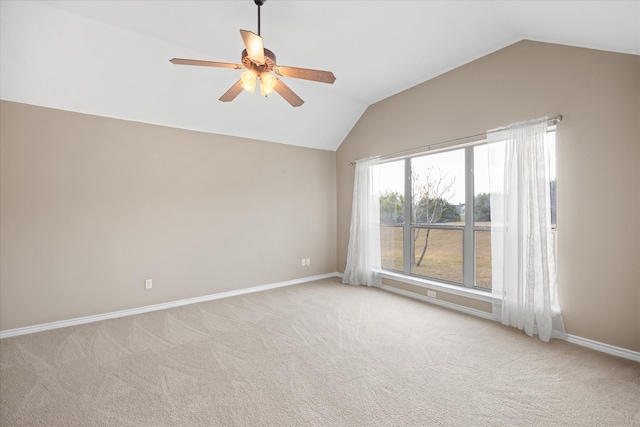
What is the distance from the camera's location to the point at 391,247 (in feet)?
15.1

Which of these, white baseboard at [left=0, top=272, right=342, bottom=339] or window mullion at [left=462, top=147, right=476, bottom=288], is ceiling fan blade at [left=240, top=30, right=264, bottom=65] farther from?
white baseboard at [left=0, top=272, right=342, bottom=339]

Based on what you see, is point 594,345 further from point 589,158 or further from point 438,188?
point 438,188

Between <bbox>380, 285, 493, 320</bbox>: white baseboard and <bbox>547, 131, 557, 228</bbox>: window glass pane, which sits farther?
<bbox>380, 285, 493, 320</bbox>: white baseboard

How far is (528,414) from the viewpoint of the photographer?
5.69 feet

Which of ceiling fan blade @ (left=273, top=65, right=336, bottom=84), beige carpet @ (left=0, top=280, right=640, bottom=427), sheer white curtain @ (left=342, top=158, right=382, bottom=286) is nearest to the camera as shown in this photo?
beige carpet @ (left=0, top=280, right=640, bottom=427)

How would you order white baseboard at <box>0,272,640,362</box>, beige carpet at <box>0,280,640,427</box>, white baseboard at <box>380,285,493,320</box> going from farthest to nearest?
white baseboard at <box>380,285,493,320</box> → white baseboard at <box>0,272,640,362</box> → beige carpet at <box>0,280,640,427</box>

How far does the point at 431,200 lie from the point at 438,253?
0.79m

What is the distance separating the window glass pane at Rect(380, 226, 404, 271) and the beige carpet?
1.28 metres

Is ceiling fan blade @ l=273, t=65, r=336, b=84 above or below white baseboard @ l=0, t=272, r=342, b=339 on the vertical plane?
above

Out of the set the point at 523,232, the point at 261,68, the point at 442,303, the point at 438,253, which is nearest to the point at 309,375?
the point at 442,303

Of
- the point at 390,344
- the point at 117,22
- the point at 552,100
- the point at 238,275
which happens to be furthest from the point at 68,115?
the point at 552,100

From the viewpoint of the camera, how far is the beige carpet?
1742 mm

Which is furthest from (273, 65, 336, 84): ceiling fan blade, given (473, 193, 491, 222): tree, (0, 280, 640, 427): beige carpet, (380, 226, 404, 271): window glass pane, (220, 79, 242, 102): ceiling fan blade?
(380, 226, 404, 271): window glass pane

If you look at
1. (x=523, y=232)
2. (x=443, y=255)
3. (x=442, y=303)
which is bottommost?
(x=442, y=303)
